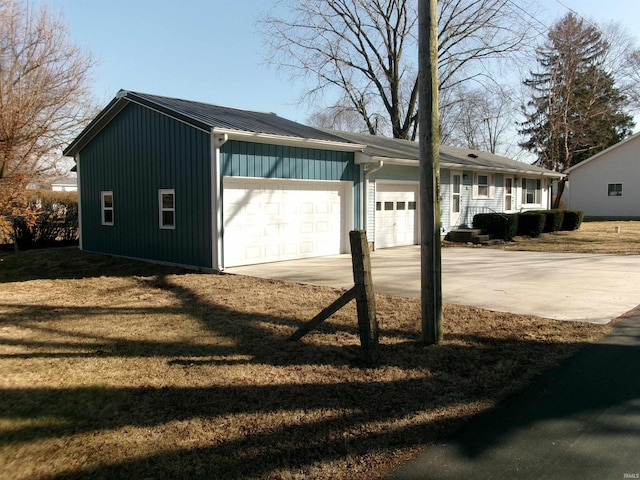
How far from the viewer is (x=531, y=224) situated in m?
21.4

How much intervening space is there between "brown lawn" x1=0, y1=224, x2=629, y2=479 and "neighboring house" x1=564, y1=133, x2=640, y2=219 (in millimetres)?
34634

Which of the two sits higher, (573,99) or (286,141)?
(573,99)

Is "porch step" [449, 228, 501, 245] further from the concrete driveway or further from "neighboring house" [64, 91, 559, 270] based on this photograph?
the concrete driveway

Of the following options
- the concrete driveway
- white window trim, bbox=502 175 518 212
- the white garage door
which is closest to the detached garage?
the concrete driveway

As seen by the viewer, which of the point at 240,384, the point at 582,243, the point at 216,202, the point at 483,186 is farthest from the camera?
the point at 483,186

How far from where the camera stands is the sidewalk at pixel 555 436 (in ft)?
10.5

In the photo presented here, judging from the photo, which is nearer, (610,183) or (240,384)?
(240,384)

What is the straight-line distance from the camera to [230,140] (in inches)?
460

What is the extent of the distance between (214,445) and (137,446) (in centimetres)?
55

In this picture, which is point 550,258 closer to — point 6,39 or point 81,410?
point 81,410

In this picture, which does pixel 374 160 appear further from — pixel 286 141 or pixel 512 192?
pixel 512 192

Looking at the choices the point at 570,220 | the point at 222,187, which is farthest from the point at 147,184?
the point at 570,220

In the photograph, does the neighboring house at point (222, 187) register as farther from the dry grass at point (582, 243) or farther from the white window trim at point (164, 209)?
the dry grass at point (582, 243)

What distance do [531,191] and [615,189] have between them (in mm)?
14555
